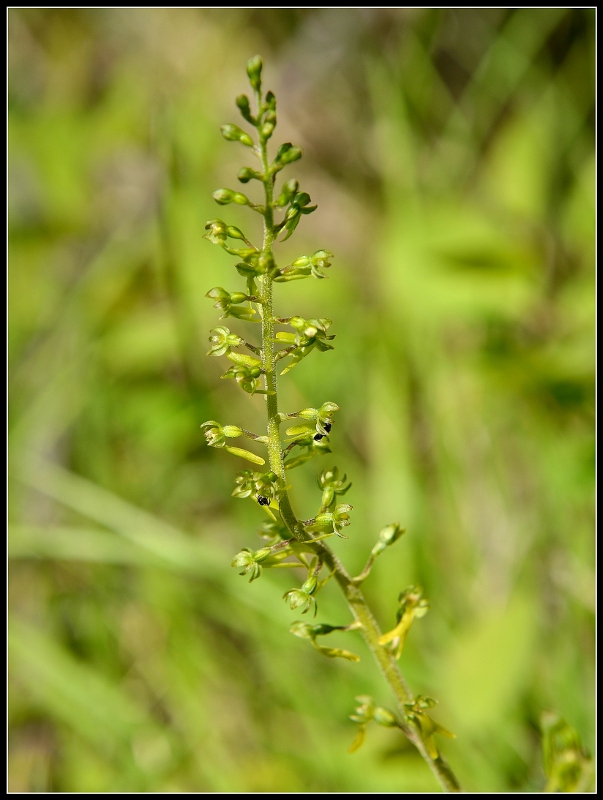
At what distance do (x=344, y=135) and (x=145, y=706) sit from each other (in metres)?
3.89

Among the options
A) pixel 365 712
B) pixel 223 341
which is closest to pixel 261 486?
pixel 223 341

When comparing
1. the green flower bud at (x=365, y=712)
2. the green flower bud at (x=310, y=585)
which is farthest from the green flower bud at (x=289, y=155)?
the green flower bud at (x=365, y=712)

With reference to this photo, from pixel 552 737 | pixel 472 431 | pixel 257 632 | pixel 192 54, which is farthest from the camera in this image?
pixel 192 54

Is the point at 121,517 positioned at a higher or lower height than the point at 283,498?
lower

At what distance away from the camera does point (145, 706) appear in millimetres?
3197

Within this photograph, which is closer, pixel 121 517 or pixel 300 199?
pixel 300 199

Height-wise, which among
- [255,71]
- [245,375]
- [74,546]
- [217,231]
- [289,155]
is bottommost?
[74,546]

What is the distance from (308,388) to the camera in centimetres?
361

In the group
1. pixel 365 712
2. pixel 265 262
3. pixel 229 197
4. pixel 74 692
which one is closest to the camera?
pixel 265 262

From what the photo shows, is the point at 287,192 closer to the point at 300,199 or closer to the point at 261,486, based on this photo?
the point at 300,199

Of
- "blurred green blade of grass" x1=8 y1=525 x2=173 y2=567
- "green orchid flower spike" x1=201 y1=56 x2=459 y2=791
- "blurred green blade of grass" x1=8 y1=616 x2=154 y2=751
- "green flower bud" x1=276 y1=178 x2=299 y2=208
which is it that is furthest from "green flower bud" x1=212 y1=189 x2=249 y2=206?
"blurred green blade of grass" x1=8 y1=616 x2=154 y2=751

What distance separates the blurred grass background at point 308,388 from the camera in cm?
289

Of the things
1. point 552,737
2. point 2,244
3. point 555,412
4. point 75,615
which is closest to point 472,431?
point 555,412

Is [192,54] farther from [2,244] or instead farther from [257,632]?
[257,632]
